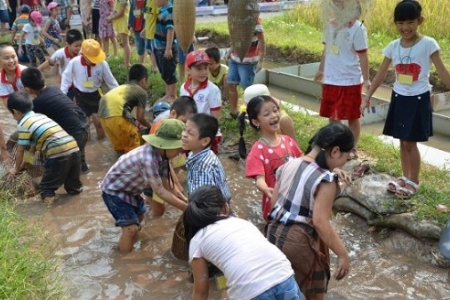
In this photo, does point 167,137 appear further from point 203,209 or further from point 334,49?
point 334,49

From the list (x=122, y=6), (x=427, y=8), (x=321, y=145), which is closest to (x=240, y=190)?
(x=321, y=145)

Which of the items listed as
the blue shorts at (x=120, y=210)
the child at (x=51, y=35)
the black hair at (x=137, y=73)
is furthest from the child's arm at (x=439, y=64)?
the child at (x=51, y=35)

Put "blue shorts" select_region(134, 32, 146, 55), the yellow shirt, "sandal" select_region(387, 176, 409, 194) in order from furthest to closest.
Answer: "blue shorts" select_region(134, 32, 146, 55) < the yellow shirt < "sandal" select_region(387, 176, 409, 194)

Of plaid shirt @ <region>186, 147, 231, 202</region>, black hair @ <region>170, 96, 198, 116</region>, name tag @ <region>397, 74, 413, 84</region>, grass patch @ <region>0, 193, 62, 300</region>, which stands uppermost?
name tag @ <region>397, 74, 413, 84</region>

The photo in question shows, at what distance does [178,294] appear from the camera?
155 inches

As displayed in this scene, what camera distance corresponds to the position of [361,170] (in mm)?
5141

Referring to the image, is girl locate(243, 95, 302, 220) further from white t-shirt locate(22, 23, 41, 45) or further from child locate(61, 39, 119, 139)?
white t-shirt locate(22, 23, 41, 45)

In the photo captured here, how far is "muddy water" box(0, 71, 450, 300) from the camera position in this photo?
12.9 ft

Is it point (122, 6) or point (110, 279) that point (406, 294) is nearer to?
point (110, 279)

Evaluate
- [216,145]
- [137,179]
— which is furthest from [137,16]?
[137,179]

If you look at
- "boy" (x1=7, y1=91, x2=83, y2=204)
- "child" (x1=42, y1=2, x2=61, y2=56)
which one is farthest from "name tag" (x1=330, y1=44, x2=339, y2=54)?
"child" (x1=42, y1=2, x2=61, y2=56)

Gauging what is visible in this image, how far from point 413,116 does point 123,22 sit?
6223 millimetres

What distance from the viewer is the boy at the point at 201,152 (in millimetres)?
3912

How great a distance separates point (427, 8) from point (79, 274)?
968cm
